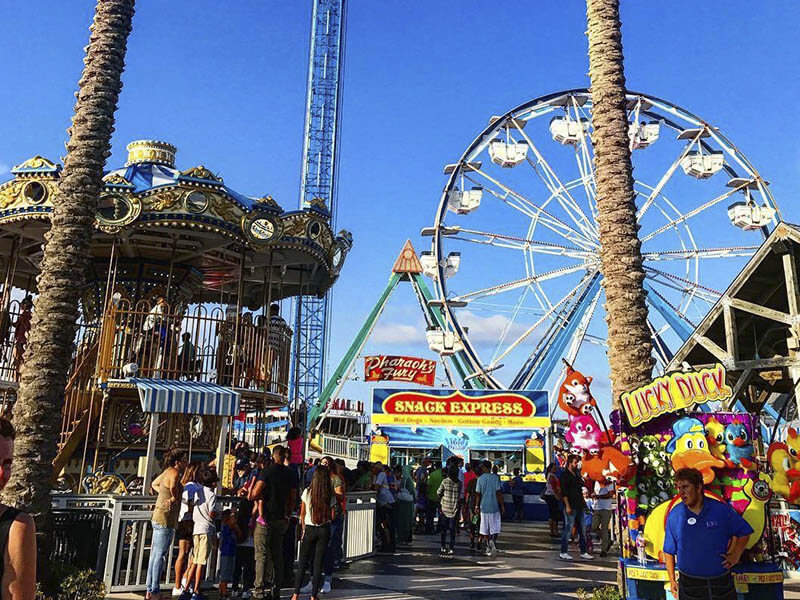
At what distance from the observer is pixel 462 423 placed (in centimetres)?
2389

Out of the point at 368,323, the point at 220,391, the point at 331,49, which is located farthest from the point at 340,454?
the point at 331,49

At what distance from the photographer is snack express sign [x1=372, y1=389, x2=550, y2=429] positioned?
2358cm

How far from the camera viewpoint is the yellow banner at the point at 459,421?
2350cm

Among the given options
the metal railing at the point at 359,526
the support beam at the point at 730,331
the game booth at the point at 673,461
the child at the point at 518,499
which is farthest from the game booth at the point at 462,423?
the game booth at the point at 673,461

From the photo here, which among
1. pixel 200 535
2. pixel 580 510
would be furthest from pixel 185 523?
pixel 580 510

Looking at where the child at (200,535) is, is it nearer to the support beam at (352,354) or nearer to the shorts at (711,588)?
the shorts at (711,588)

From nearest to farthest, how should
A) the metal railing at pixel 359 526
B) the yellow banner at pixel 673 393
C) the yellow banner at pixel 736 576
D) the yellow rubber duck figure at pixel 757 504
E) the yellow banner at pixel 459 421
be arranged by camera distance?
the yellow banner at pixel 736 576
the yellow rubber duck figure at pixel 757 504
the yellow banner at pixel 673 393
the metal railing at pixel 359 526
the yellow banner at pixel 459 421

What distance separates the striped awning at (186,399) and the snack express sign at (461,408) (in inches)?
569

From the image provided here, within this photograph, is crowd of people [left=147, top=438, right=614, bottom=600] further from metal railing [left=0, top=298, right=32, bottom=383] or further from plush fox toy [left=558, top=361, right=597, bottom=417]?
metal railing [left=0, top=298, right=32, bottom=383]

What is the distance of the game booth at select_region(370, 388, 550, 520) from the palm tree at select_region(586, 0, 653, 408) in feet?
53.7

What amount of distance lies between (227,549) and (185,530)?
0.55m

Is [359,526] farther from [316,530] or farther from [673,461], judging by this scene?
[673,461]

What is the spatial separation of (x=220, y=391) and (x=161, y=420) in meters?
4.09

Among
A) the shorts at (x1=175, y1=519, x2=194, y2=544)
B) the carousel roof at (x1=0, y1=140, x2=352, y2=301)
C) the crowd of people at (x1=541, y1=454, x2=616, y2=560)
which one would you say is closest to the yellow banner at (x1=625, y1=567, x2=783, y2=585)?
the shorts at (x1=175, y1=519, x2=194, y2=544)
